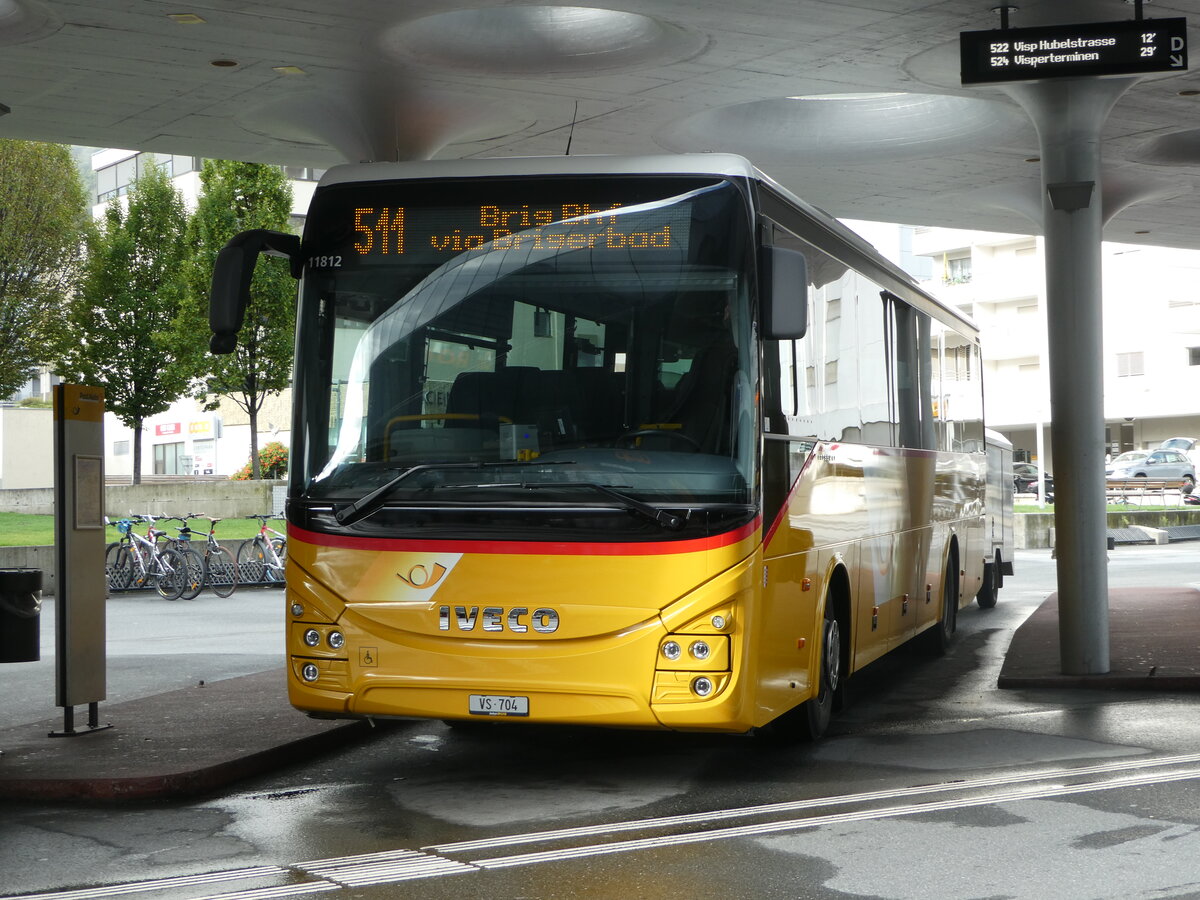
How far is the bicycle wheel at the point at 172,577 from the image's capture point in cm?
2377

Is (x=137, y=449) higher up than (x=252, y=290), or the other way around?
(x=252, y=290)

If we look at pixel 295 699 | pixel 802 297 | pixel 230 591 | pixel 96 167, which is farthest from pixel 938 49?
pixel 96 167

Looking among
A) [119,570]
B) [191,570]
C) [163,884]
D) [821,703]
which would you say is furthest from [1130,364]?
[163,884]

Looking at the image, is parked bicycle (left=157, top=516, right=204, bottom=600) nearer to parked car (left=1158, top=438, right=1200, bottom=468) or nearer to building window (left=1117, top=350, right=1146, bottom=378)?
parked car (left=1158, top=438, right=1200, bottom=468)

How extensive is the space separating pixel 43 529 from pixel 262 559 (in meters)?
8.70

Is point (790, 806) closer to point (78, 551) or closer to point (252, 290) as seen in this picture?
point (78, 551)

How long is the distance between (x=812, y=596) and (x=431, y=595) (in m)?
2.46

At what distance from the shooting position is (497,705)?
772 centimetres

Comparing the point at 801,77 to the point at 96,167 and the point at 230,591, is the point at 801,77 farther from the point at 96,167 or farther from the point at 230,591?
the point at 96,167

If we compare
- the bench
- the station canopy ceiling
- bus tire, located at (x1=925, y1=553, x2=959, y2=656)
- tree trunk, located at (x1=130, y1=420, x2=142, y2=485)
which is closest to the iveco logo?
the station canopy ceiling

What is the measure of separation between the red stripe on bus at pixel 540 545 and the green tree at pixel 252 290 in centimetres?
3052

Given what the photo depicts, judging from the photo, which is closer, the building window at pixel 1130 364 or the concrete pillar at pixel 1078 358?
the concrete pillar at pixel 1078 358

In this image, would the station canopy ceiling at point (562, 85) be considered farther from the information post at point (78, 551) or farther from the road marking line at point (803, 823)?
the road marking line at point (803, 823)

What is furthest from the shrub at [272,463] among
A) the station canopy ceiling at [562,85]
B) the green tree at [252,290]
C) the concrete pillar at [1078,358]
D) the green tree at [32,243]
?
the concrete pillar at [1078,358]
